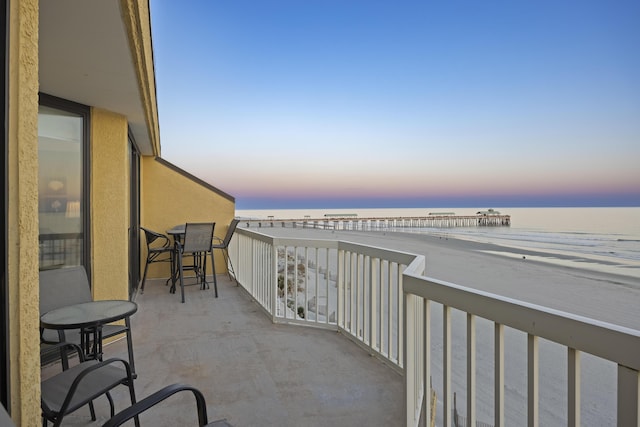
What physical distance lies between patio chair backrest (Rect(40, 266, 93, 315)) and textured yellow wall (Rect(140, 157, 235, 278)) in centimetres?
391

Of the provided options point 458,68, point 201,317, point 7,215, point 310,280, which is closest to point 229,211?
point 201,317

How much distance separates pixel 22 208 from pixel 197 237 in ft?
13.4

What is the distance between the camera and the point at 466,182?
21516 mm

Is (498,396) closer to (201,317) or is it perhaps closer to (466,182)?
(201,317)

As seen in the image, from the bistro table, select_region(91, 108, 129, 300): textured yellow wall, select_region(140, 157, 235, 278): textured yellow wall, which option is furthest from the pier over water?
the bistro table

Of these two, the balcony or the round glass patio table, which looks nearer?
the balcony

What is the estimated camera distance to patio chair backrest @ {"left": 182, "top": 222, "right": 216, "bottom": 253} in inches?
196

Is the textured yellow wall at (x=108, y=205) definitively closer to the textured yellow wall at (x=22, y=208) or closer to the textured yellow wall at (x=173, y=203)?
the textured yellow wall at (x=22, y=208)

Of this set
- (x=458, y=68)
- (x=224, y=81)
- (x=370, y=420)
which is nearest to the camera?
(x=370, y=420)

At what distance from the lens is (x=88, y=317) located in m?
2.02

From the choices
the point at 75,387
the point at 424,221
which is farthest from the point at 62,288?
the point at 424,221

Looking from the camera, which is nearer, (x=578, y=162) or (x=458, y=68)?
(x=458, y=68)

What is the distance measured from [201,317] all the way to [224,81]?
659 cm

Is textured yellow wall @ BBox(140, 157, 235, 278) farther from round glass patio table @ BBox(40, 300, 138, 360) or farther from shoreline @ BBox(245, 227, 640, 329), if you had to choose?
shoreline @ BBox(245, 227, 640, 329)
